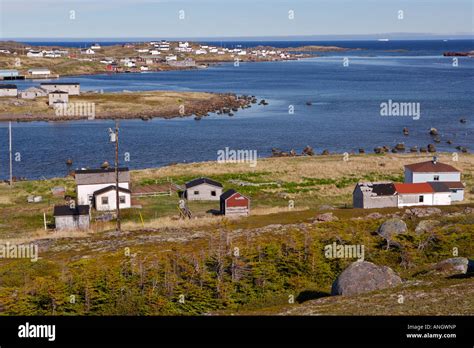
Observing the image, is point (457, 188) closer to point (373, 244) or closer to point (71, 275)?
point (373, 244)

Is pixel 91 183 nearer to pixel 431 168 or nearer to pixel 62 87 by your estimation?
pixel 431 168

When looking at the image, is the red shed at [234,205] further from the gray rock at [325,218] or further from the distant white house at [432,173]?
the distant white house at [432,173]

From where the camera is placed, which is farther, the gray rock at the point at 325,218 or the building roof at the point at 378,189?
the building roof at the point at 378,189

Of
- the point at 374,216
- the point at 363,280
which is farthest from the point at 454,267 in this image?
the point at 374,216

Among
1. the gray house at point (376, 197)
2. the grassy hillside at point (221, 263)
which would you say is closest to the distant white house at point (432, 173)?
the grassy hillside at point (221, 263)

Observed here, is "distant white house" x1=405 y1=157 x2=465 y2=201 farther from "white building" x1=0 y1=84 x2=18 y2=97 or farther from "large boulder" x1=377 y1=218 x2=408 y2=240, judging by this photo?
"white building" x1=0 y1=84 x2=18 y2=97
